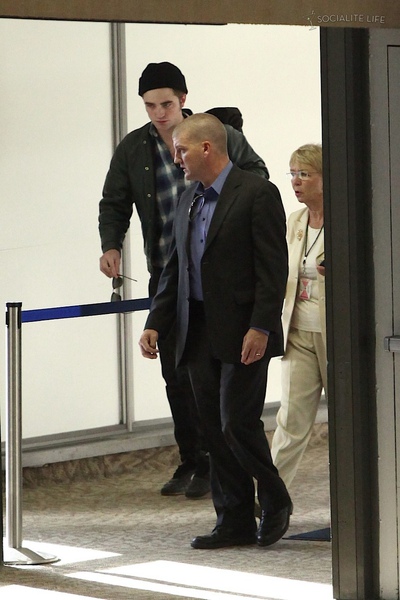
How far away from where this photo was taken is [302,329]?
598 centimetres

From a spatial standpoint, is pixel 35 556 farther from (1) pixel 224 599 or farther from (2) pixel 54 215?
(2) pixel 54 215

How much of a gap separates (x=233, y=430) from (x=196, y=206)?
0.88m

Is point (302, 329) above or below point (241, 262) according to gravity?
below

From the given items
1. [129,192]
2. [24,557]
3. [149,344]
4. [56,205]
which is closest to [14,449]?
[24,557]

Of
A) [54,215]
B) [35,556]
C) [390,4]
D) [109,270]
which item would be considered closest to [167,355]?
[109,270]

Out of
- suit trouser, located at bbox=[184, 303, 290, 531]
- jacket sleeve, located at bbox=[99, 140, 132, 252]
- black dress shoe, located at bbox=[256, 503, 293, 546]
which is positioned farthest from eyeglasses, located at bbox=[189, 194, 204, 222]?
black dress shoe, located at bbox=[256, 503, 293, 546]

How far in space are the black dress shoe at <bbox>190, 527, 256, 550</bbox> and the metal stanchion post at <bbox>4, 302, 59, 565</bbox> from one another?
1.84ft

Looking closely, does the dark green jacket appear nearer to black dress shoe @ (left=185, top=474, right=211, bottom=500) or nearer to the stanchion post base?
black dress shoe @ (left=185, top=474, right=211, bottom=500)

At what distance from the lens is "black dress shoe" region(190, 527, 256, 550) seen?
221 inches

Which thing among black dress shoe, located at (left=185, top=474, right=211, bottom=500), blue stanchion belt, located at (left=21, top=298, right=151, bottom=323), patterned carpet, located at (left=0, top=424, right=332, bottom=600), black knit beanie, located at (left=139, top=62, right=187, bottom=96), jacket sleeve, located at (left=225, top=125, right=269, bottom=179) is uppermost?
black knit beanie, located at (left=139, top=62, right=187, bottom=96)

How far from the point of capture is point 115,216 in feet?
21.7

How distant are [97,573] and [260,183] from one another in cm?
157

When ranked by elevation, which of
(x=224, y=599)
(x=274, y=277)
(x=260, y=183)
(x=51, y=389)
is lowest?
(x=224, y=599)

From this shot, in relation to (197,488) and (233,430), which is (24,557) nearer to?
(233,430)
